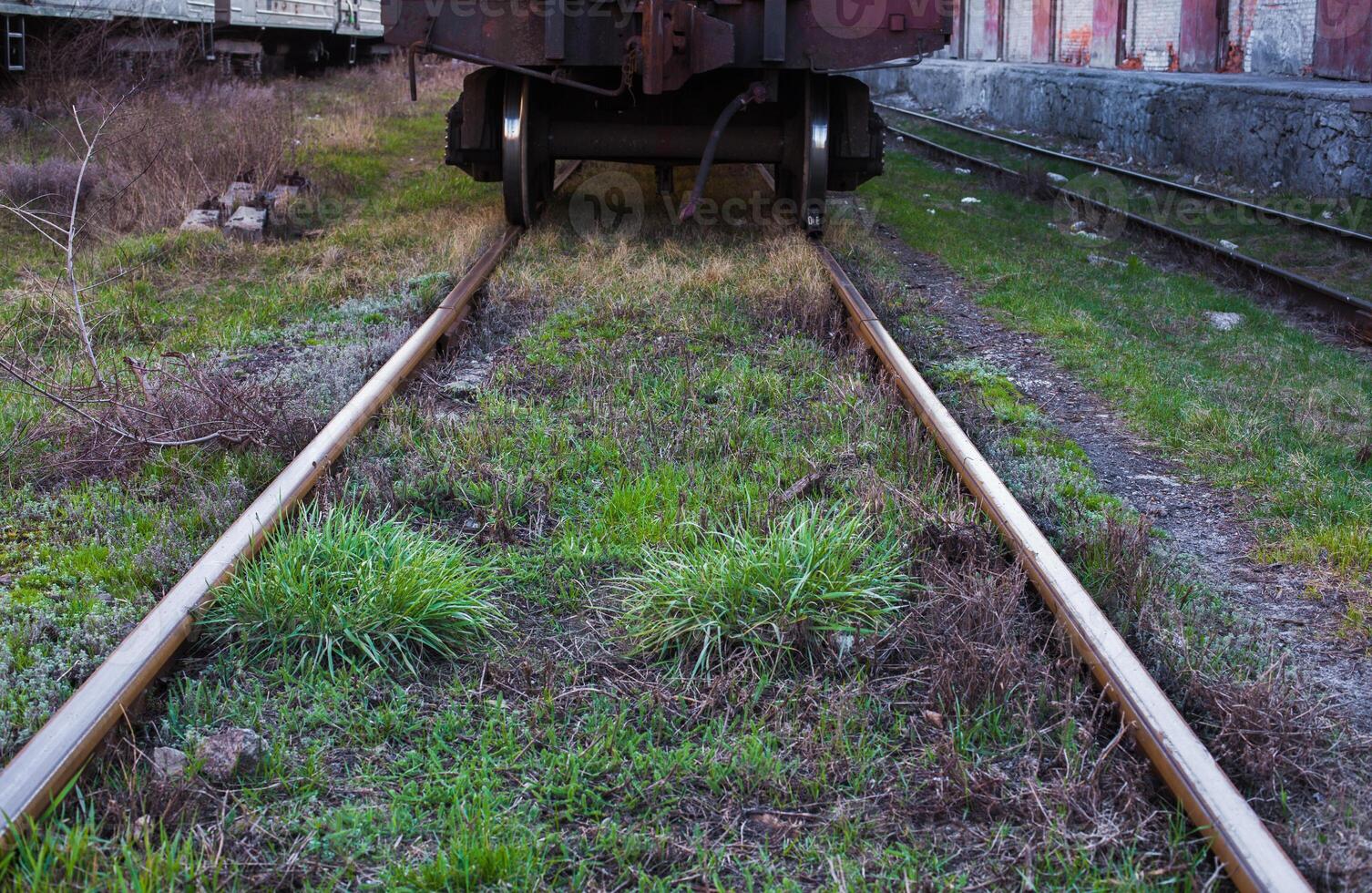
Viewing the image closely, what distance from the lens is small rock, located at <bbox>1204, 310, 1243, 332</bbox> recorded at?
6.79 meters

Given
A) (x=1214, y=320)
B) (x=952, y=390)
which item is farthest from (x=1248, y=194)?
(x=952, y=390)

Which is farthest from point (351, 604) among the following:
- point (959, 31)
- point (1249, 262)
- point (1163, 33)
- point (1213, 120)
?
point (959, 31)

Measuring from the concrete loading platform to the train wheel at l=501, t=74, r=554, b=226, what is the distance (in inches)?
244

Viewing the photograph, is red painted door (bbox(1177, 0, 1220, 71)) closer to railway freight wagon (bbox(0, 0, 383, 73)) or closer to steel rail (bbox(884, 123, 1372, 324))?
steel rail (bbox(884, 123, 1372, 324))

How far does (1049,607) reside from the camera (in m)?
3.02

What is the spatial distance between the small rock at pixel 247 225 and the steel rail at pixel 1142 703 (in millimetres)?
5215

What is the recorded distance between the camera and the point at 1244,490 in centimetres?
421

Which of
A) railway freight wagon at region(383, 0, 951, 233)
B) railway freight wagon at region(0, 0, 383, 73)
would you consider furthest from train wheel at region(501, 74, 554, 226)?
railway freight wagon at region(0, 0, 383, 73)

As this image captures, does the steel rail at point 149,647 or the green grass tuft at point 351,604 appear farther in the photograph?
the green grass tuft at point 351,604

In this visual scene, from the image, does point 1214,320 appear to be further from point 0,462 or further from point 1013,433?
point 0,462

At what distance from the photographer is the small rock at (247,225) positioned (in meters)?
7.76

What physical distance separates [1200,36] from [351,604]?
58.5 ft

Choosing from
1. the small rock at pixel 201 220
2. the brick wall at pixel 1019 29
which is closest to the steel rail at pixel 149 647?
the small rock at pixel 201 220

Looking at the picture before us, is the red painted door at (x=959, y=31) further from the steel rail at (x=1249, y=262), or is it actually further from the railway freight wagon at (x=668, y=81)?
the railway freight wagon at (x=668, y=81)
